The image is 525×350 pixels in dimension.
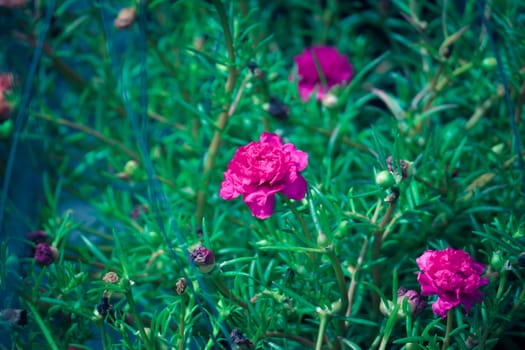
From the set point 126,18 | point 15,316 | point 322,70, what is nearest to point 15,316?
point 15,316

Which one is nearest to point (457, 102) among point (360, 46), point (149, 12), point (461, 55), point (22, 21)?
point (461, 55)

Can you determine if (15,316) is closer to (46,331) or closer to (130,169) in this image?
(46,331)

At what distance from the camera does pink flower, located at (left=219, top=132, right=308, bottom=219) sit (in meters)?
0.54

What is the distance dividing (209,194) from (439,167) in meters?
0.31

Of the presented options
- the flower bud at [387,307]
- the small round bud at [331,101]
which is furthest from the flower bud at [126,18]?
the flower bud at [387,307]

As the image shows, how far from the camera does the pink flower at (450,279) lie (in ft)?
1.75

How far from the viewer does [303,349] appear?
0.68m

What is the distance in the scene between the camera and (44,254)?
0.65 metres

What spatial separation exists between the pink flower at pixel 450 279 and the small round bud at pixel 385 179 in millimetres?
79

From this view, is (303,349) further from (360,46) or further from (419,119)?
(360,46)

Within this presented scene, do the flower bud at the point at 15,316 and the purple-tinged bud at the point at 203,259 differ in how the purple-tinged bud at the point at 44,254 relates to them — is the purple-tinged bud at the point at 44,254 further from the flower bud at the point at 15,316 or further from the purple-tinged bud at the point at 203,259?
the purple-tinged bud at the point at 203,259

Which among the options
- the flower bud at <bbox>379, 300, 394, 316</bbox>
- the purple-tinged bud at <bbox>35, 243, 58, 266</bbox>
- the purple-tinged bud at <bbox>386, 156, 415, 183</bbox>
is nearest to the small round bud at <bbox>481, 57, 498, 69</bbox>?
the purple-tinged bud at <bbox>386, 156, 415, 183</bbox>

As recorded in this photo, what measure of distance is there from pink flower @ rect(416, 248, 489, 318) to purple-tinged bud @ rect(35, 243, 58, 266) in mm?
406

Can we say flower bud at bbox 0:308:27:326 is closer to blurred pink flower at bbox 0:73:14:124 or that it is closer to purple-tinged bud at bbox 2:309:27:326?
purple-tinged bud at bbox 2:309:27:326
